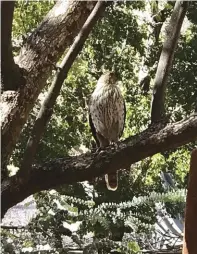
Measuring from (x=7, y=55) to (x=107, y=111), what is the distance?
628mm

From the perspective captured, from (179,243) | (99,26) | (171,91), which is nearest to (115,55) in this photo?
(99,26)

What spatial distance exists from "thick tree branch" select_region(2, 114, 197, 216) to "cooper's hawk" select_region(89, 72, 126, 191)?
42cm

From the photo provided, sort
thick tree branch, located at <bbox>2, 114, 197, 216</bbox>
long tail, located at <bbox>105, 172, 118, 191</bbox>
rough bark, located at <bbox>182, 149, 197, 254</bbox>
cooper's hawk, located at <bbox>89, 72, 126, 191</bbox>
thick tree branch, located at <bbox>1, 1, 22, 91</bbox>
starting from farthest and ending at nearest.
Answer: cooper's hawk, located at <bbox>89, 72, 126, 191</bbox> → long tail, located at <bbox>105, 172, 118, 191</bbox> → thick tree branch, located at <bbox>2, 114, 197, 216</bbox> → thick tree branch, located at <bbox>1, 1, 22, 91</bbox> → rough bark, located at <bbox>182, 149, 197, 254</bbox>

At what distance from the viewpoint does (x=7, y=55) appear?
0.75 m

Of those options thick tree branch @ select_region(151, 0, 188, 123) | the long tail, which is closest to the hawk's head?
the long tail

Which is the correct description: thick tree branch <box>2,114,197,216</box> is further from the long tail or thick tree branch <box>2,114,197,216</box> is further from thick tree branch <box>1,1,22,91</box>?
the long tail

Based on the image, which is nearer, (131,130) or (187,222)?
(187,222)

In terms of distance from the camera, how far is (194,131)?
82cm

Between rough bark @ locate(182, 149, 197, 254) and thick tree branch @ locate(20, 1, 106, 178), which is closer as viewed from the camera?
rough bark @ locate(182, 149, 197, 254)

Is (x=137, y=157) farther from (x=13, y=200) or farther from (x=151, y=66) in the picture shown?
(x=151, y=66)

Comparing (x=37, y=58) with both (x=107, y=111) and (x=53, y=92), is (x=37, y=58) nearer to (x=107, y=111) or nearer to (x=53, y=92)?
(x=53, y=92)

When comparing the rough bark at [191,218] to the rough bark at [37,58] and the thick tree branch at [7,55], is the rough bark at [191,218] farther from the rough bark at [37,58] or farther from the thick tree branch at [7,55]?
the rough bark at [37,58]

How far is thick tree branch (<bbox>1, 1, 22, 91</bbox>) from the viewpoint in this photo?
65 cm

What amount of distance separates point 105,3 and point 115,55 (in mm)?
808
